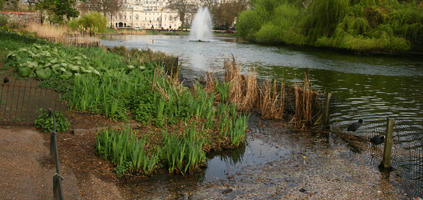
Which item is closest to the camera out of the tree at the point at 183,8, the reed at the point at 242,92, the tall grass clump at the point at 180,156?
the tall grass clump at the point at 180,156

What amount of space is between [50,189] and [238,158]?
3552 millimetres

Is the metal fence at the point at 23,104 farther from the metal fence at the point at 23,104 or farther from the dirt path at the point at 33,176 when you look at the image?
the dirt path at the point at 33,176

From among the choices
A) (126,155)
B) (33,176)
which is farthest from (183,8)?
(33,176)

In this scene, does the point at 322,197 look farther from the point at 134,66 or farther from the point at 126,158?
the point at 134,66

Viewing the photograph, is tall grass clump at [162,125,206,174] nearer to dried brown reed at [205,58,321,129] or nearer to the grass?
the grass

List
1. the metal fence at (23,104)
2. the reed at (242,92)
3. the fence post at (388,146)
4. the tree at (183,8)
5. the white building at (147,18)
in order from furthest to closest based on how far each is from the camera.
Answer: the white building at (147,18) → the tree at (183,8) → the reed at (242,92) → the metal fence at (23,104) → the fence post at (388,146)

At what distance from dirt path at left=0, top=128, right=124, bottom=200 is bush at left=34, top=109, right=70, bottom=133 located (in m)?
0.39

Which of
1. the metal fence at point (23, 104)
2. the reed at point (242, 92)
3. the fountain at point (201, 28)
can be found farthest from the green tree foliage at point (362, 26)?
the metal fence at point (23, 104)

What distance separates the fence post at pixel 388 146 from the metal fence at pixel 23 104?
5.78 m

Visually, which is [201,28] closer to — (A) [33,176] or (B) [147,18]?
(A) [33,176]

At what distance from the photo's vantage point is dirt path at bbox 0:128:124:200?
4.55 metres

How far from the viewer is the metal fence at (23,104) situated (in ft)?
22.0

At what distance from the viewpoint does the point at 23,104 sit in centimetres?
731

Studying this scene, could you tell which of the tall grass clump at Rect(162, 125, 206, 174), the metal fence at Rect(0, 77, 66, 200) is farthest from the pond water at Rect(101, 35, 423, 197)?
the metal fence at Rect(0, 77, 66, 200)
